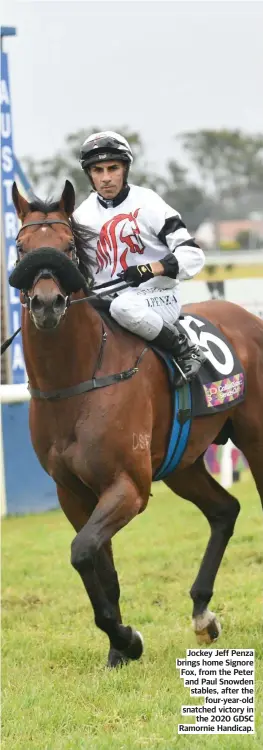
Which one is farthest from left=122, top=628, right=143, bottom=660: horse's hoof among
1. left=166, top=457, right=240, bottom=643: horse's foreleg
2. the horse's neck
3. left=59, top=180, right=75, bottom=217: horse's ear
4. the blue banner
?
the blue banner

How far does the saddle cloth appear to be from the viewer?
560cm

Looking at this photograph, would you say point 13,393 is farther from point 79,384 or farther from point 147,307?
point 79,384

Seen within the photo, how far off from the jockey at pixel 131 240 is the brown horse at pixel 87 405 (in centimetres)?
13

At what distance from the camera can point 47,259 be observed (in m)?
4.60

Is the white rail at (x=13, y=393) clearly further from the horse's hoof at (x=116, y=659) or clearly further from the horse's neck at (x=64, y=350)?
the horse's neck at (x=64, y=350)

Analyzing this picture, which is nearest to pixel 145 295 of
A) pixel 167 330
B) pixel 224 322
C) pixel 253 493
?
pixel 167 330

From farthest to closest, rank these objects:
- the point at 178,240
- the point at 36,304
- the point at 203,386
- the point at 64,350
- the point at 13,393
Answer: the point at 13,393
the point at 203,386
the point at 178,240
the point at 64,350
the point at 36,304

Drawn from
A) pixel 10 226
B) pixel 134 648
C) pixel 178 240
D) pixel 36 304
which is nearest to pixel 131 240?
pixel 178 240

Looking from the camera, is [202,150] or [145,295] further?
[202,150]

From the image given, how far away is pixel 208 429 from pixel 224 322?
2.32 ft

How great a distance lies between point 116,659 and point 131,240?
1912 mm

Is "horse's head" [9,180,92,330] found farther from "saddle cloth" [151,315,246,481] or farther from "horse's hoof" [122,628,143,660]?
"horse's hoof" [122,628,143,660]

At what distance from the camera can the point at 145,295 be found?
545cm

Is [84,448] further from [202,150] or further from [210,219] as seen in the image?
[202,150]
